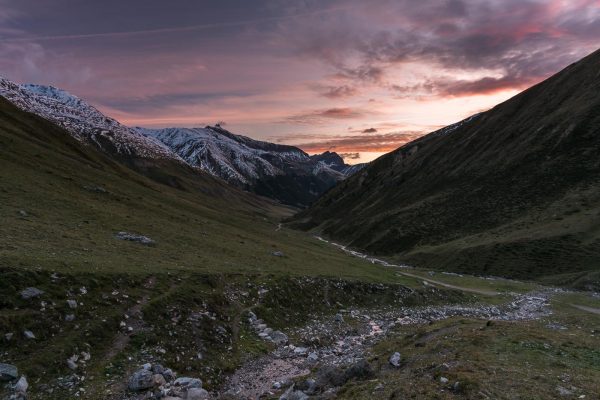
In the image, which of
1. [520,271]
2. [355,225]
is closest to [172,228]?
[520,271]

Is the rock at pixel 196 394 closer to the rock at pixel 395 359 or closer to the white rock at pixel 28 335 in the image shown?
the white rock at pixel 28 335

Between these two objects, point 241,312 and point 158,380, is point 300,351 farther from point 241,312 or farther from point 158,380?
point 158,380


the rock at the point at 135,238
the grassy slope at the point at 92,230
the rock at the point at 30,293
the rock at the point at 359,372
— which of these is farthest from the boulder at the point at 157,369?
the rock at the point at 135,238

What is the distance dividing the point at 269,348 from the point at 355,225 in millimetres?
133217

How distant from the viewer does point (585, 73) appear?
140 meters

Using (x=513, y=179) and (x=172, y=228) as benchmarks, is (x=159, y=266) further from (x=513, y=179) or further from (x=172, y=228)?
(x=513, y=179)

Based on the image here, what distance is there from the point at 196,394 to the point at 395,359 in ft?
31.9

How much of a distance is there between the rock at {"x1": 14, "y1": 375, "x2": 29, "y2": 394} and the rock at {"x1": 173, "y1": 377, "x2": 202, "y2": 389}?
18.7ft

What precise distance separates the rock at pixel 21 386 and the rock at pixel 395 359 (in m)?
15.7

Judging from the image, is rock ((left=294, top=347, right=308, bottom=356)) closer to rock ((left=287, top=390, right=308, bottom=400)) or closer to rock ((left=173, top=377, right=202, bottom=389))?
rock ((left=287, top=390, right=308, bottom=400))

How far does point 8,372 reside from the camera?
48.7ft

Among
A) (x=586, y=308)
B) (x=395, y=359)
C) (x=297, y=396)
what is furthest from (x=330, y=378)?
(x=586, y=308)

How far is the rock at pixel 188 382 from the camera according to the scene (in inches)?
694

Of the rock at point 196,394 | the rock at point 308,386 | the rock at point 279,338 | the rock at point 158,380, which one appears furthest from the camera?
the rock at point 279,338
